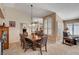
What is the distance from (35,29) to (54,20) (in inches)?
18.4

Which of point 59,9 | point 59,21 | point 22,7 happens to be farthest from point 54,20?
point 22,7

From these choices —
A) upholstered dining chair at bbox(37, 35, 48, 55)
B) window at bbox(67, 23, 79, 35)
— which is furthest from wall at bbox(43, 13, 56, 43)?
window at bbox(67, 23, 79, 35)

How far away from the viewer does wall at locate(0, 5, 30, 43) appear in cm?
205

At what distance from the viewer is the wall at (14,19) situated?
2.05m

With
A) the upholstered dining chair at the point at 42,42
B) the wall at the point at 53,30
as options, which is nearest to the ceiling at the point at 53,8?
the wall at the point at 53,30

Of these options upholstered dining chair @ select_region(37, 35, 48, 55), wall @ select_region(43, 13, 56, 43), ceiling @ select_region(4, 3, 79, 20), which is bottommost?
upholstered dining chair @ select_region(37, 35, 48, 55)

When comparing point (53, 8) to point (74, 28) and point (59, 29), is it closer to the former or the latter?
point (59, 29)

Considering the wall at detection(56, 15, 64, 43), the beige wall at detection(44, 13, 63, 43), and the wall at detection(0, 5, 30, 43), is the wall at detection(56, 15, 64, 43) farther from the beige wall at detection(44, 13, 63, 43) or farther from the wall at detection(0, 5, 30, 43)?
the wall at detection(0, 5, 30, 43)

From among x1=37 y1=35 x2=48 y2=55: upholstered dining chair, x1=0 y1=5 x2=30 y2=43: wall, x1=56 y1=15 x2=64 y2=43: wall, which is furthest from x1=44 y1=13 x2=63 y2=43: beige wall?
x1=0 y1=5 x2=30 y2=43: wall

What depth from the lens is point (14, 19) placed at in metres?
2.11

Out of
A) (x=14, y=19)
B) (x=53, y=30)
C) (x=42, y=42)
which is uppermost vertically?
(x=14, y=19)

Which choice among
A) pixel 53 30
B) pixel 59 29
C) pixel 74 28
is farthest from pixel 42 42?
pixel 74 28

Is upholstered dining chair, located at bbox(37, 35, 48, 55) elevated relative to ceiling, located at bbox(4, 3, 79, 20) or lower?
lower

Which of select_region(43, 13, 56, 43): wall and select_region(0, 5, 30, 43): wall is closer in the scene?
select_region(0, 5, 30, 43): wall
